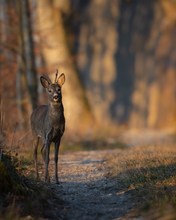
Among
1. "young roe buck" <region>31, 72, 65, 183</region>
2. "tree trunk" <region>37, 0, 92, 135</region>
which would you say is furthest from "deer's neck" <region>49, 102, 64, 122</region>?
"tree trunk" <region>37, 0, 92, 135</region>

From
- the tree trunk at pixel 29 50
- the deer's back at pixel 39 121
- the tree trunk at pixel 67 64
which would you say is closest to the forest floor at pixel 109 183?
the deer's back at pixel 39 121

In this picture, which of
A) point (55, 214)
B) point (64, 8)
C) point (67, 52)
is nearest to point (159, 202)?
point (55, 214)

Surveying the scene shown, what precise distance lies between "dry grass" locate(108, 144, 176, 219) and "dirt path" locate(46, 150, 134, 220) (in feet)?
0.65

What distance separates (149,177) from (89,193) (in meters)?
1.03

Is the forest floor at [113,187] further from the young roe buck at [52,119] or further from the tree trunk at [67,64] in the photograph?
the tree trunk at [67,64]

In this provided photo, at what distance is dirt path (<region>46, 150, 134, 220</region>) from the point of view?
10.5 metres

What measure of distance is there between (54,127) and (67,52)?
16.7 m

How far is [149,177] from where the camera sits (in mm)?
12211

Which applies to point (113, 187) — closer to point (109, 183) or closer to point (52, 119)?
point (109, 183)

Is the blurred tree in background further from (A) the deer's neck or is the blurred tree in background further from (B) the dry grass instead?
(A) the deer's neck

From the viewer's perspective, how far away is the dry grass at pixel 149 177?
403 inches

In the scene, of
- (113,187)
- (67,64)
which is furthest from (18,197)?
(67,64)

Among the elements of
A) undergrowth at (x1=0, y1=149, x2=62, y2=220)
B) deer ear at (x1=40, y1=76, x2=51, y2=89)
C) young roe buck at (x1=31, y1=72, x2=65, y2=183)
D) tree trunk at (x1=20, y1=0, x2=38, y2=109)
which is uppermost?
tree trunk at (x1=20, y1=0, x2=38, y2=109)

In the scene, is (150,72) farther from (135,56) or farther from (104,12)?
(104,12)
